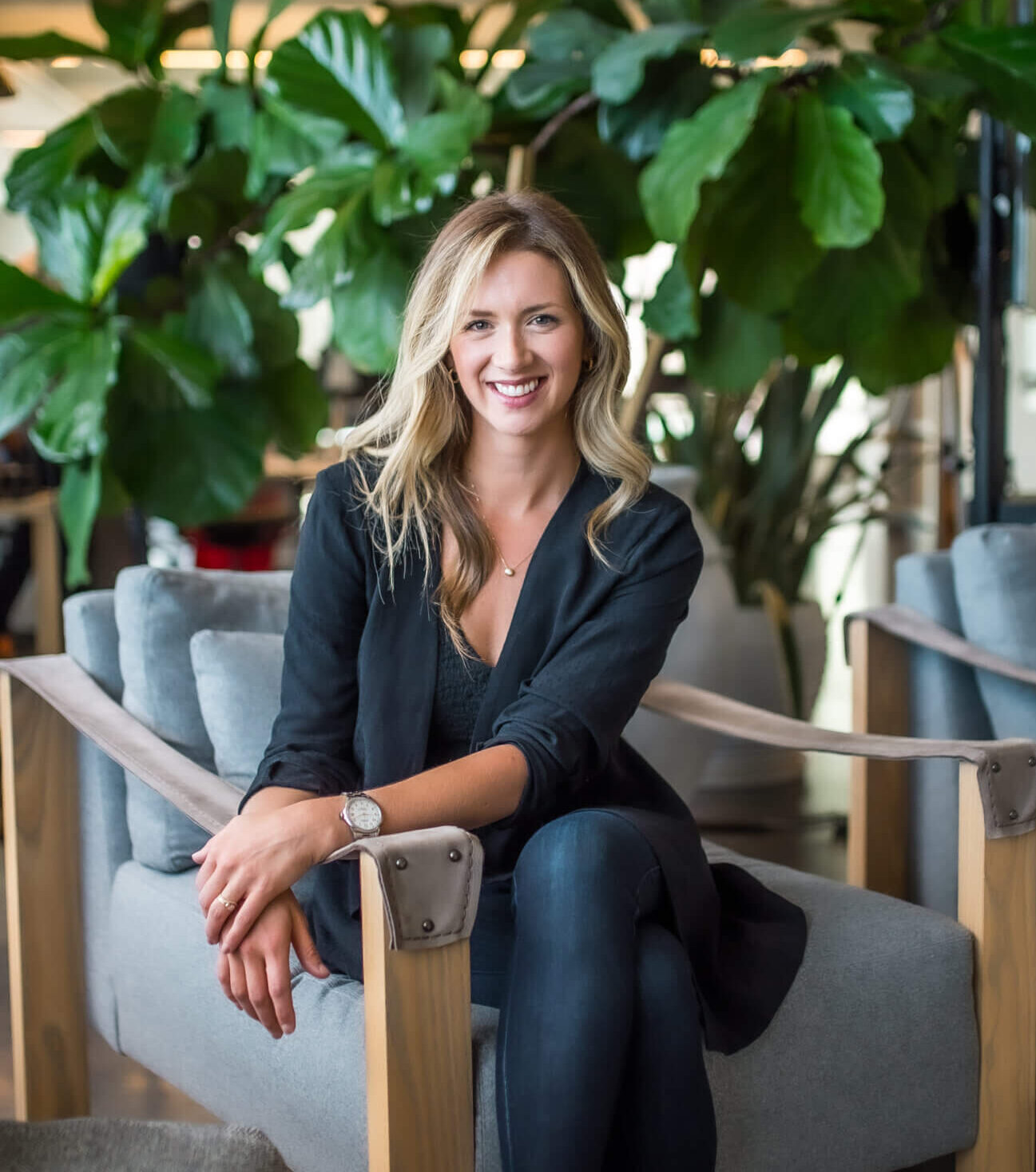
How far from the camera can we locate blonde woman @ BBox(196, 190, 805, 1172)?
1.22 m

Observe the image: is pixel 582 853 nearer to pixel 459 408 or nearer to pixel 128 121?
pixel 459 408

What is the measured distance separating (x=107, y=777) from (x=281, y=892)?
71 cm

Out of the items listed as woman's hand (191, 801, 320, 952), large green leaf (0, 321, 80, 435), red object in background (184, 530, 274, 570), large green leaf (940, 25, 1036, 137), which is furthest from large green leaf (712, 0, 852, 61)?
red object in background (184, 530, 274, 570)

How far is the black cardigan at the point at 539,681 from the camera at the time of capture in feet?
4.65

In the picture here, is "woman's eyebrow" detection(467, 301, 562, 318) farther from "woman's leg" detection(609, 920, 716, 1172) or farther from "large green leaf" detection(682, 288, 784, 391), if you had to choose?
"large green leaf" detection(682, 288, 784, 391)

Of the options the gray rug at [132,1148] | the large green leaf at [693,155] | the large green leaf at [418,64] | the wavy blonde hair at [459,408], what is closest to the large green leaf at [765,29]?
the large green leaf at [693,155]

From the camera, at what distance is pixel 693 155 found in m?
2.20

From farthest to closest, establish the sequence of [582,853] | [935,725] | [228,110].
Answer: [228,110] < [935,725] < [582,853]

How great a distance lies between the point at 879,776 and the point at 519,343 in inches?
36.3

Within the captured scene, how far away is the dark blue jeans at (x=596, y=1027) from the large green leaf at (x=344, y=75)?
5.89 ft

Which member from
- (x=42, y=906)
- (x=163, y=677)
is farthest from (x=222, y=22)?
(x=42, y=906)

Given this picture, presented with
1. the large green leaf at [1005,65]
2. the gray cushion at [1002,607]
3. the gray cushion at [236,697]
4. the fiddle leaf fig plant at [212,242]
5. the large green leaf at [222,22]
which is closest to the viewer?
the gray cushion at [236,697]

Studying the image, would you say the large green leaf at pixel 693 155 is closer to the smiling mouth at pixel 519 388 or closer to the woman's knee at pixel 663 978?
the smiling mouth at pixel 519 388

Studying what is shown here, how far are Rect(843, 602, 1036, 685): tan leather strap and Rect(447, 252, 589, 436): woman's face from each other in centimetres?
68
